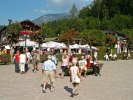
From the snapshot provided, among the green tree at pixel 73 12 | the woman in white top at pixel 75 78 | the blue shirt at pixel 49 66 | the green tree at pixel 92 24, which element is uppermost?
the green tree at pixel 73 12

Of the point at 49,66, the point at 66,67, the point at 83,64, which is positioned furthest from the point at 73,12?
the point at 49,66

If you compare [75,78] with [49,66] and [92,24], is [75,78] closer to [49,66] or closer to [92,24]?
[49,66]

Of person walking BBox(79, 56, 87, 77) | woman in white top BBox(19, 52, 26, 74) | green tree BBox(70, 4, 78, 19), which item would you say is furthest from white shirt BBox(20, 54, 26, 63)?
green tree BBox(70, 4, 78, 19)

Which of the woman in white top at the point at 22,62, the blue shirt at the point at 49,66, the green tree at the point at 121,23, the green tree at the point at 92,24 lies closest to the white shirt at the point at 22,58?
the woman in white top at the point at 22,62

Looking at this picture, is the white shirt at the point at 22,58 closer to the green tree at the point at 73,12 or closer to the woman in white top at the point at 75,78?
the woman in white top at the point at 75,78

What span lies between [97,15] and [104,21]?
14.4 metres

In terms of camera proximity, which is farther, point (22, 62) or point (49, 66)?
point (22, 62)

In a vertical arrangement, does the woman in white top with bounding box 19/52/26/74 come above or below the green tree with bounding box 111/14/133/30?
below

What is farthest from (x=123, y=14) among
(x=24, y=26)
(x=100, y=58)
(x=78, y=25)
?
(x=100, y=58)

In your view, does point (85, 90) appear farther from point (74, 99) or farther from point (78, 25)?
point (78, 25)

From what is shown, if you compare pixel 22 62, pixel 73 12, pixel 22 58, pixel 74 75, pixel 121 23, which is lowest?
pixel 74 75

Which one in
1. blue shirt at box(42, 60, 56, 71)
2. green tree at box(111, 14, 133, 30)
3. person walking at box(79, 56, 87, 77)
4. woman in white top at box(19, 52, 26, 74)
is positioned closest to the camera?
blue shirt at box(42, 60, 56, 71)

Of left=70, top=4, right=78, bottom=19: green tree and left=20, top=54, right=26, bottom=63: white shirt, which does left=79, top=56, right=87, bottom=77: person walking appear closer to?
left=20, top=54, right=26, bottom=63: white shirt

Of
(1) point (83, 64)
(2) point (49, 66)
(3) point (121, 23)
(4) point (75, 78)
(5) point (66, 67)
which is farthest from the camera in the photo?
(3) point (121, 23)
